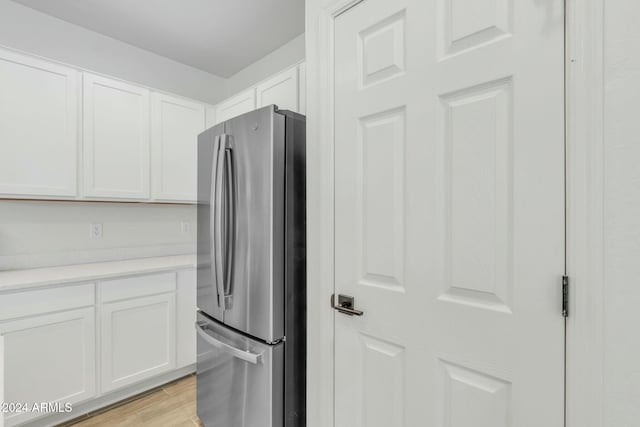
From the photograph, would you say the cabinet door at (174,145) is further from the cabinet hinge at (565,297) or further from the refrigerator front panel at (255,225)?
the cabinet hinge at (565,297)

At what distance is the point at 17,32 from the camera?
222 centimetres

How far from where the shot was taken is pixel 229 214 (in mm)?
1618

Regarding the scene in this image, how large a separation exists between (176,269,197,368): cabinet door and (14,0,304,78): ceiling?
1.99m

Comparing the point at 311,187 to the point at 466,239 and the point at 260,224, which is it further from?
the point at 466,239

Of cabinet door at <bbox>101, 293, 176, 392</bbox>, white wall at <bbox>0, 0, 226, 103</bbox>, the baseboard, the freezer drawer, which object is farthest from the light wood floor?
white wall at <bbox>0, 0, 226, 103</bbox>

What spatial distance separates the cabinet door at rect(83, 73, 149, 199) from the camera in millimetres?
2285

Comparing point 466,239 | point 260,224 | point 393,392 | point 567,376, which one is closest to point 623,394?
point 567,376

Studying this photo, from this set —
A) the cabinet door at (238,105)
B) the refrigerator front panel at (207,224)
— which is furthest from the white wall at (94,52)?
the refrigerator front panel at (207,224)

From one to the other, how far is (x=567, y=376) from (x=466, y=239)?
1.34 feet

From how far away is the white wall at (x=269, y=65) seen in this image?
271 centimetres

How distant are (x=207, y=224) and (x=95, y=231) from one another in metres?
1.47

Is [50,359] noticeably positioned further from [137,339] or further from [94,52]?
[94,52]

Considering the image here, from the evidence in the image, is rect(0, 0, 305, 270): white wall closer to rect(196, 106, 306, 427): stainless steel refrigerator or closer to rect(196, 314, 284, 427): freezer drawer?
rect(196, 314, 284, 427): freezer drawer

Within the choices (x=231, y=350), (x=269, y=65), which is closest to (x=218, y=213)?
(x=231, y=350)
